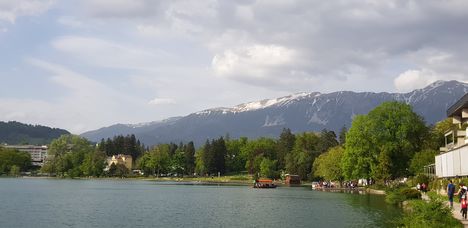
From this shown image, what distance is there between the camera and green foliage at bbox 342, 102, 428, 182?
82400mm

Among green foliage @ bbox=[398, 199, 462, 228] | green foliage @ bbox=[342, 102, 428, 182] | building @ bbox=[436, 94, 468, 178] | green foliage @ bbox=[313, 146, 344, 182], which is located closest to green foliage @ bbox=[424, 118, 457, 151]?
green foliage @ bbox=[342, 102, 428, 182]

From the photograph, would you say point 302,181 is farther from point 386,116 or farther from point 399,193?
point 399,193

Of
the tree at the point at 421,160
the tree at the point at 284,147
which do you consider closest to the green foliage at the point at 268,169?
the tree at the point at 284,147

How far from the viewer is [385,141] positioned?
8338 centimetres

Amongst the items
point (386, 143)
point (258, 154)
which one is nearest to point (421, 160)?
point (386, 143)

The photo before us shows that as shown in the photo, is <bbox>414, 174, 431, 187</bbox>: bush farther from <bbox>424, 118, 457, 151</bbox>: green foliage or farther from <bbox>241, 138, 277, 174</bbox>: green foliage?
<bbox>241, 138, 277, 174</bbox>: green foliage

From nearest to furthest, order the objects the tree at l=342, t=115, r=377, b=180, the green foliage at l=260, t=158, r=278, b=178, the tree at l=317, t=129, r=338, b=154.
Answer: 1. the tree at l=342, t=115, r=377, b=180
2. the tree at l=317, t=129, r=338, b=154
3. the green foliage at l=260, t=158, r=278, b=178

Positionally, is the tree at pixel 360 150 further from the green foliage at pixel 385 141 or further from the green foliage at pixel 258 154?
the green foliage at pixel 258 154

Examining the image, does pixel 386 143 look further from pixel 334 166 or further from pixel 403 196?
pixel 334 166

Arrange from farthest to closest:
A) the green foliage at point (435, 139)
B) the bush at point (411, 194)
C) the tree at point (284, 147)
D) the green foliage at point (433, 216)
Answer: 1. the tree at point (284, 147)
2. the green foliage at point (435, 139)
3. the bush at point (411, 194)
4. the green foliage at point (433, 216)

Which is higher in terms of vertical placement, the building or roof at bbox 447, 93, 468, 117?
roof at bbox 447, 93, 468, 117

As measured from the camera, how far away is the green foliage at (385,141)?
82.4 m

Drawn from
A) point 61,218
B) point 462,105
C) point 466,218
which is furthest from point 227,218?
point 462,105

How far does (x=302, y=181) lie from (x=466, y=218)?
415 ft
